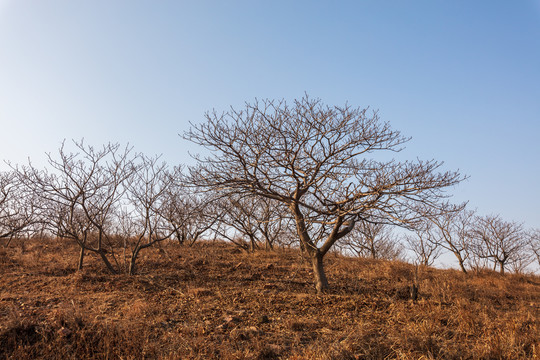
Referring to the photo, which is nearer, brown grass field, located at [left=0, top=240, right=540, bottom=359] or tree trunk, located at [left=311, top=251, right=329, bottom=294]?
brown grass field, located at [left=0, top=240, right=540, bottom=359]

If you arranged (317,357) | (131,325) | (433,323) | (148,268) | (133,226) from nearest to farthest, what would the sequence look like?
1. (317,357)
2. (131,325)
3. (433,323)
4. (148,268)
5. (133,226)

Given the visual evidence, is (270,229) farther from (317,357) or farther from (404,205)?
(317,357)

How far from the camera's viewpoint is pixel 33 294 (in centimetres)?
825

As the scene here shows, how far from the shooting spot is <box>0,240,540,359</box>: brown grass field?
463 centimetres

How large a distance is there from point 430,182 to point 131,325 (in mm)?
6285

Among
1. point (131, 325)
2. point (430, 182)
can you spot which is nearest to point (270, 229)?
point (430, 182)

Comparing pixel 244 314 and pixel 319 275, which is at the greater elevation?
pixel 319 275

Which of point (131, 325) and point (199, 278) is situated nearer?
point (131, 325)

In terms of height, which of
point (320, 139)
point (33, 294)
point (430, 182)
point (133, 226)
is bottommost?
point (33, 294)

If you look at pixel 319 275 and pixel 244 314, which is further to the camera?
pixel 319 275

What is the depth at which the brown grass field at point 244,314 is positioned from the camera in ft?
15.2

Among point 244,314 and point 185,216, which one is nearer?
point 244,314

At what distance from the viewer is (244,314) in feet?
21.4

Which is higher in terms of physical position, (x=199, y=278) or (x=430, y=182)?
(x=430, y=182)
